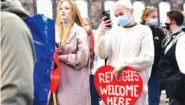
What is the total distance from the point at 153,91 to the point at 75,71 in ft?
7.47

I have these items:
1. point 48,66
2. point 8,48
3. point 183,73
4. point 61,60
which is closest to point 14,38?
point 8,48

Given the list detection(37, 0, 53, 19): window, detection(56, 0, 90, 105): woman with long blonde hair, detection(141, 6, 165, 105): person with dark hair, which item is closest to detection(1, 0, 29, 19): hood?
detection(56, 0, 90, 105): woman with long blonde hair

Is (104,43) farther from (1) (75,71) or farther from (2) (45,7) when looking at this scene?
(2) (45,7)

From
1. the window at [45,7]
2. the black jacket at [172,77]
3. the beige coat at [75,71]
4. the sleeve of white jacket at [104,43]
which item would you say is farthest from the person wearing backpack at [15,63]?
the window at [45,7]

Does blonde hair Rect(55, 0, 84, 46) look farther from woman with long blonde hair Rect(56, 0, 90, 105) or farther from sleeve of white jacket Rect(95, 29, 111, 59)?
sleeve of white jacket Rect(95, 29, 111, 59)

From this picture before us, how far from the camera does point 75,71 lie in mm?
4906

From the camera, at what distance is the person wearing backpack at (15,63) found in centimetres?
182

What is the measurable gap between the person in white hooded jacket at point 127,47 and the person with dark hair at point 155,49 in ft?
6.39

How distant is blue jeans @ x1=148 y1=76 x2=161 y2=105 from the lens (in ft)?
22.7

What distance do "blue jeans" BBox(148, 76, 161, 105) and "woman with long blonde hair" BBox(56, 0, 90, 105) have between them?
2063mm

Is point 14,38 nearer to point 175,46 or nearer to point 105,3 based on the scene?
point 175,46

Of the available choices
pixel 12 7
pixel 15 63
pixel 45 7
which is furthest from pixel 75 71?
pixel 45 7

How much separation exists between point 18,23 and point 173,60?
1.90m

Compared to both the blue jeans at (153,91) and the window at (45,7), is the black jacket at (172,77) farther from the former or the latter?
the window at (45,7)
